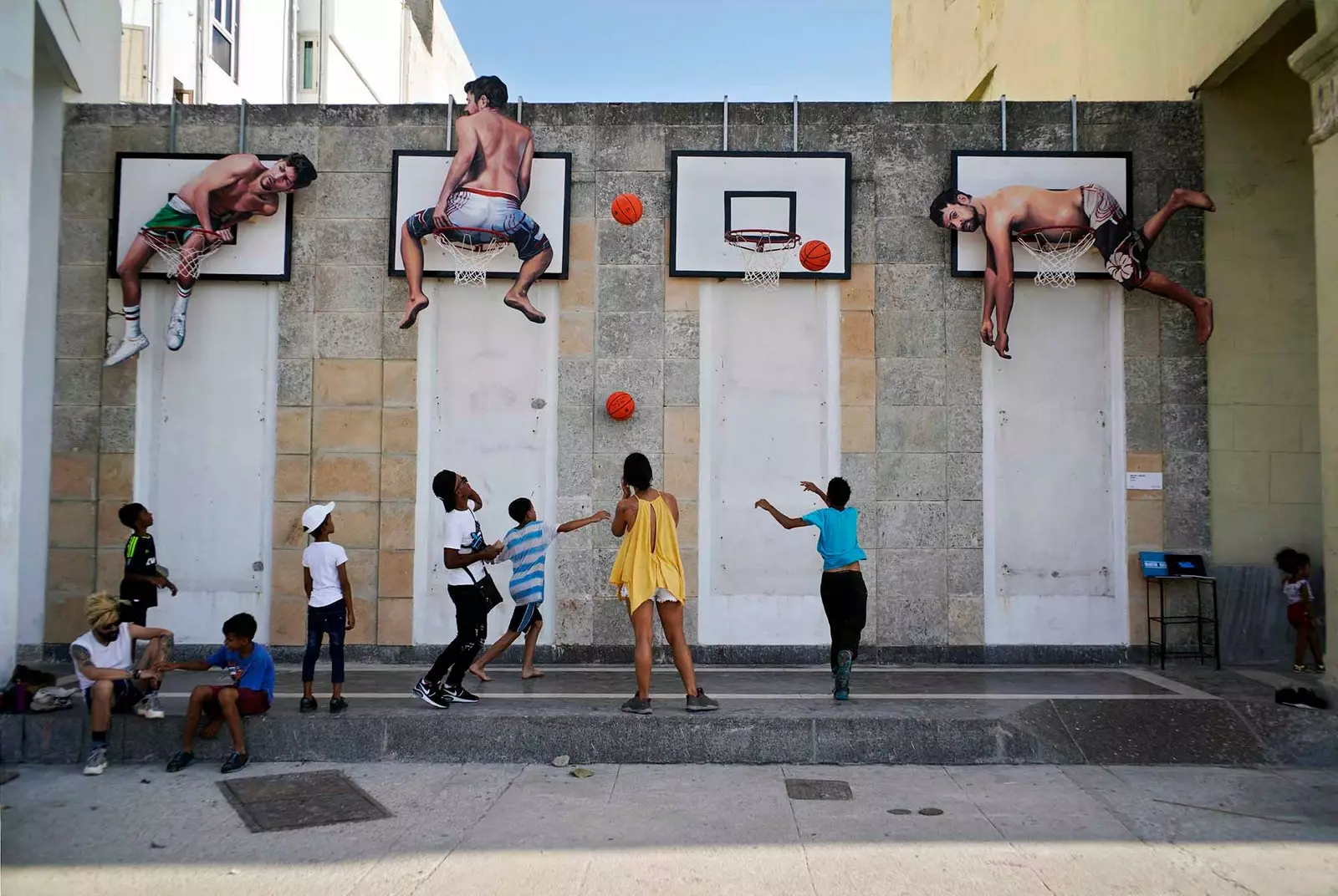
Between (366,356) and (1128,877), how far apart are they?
25.7 ft

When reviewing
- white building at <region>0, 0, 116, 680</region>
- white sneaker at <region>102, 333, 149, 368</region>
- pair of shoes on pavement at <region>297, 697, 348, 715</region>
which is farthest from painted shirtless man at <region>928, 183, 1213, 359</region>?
white building at <region>0, 0, 116, 680</region>

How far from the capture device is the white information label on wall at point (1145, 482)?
1004 cm

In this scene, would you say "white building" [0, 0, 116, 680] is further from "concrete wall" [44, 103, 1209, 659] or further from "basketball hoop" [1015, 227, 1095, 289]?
"basketball hoop" [1015, 227, 1095, 289]

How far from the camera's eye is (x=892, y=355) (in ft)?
33.6

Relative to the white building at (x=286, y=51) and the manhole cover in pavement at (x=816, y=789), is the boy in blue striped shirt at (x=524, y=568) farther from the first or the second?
the white building at (x=286, y=51)

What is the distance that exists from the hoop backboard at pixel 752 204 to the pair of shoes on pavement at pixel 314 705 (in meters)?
4.92

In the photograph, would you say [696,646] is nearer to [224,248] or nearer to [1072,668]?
[1072,668]

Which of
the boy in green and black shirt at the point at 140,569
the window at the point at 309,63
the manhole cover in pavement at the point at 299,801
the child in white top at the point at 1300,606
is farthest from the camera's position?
the window at the point at 309,63

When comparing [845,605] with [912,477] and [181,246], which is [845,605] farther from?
[181,246]

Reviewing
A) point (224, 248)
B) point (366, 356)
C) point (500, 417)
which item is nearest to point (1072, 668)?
point (500, 417)

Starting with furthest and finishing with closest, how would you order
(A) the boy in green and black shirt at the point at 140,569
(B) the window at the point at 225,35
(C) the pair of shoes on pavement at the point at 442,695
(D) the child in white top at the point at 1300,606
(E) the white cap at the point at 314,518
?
(B) the window at the point at 225,35 < (D) the child in white top at the point at 1300,606 < (A) the boy in green and black shirt at the point at 140,569 < (C) the pair of shoes on pavement at the point at 442,695 < (E) the white cap at the point at 314,518

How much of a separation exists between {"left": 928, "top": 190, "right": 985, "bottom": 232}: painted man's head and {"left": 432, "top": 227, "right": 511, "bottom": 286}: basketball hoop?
13.5 ft

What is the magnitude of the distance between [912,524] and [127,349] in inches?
301

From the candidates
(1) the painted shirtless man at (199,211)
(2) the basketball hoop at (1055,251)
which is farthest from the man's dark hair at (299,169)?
(2) the basketball hoop at (1055,251)
